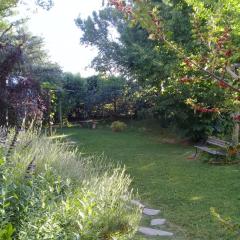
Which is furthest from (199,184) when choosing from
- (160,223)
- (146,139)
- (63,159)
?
(146,139)

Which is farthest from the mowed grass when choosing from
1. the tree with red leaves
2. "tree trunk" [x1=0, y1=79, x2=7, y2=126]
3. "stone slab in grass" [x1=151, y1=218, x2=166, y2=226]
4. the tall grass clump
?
the tree with red leaves

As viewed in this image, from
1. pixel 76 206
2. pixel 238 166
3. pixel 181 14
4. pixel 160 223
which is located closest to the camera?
pixel 76 206

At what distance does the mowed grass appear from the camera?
475cm

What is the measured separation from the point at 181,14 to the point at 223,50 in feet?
32.7

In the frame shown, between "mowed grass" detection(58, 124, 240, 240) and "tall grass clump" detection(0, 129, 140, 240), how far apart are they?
89cm

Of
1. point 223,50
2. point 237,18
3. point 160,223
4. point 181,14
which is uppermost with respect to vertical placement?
point 181,14

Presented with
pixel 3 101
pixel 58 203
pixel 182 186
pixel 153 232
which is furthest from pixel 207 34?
pixel 3 101

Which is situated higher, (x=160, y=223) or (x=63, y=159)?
(x=63, y=159)

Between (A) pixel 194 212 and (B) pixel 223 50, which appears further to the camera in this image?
(A) pixel 194 212

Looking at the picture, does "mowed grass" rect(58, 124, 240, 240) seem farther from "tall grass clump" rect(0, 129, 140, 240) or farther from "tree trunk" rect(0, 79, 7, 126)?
"tree trunk" rect(0, 79, 7, 126)

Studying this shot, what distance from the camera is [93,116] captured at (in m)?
21.4

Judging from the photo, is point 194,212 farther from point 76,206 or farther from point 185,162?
point 185,162

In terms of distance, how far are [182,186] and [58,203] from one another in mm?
3749

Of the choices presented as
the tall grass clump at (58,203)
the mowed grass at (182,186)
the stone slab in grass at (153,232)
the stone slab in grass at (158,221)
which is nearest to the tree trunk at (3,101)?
the mowed grass at (182,186)
